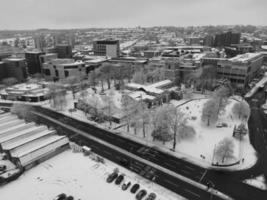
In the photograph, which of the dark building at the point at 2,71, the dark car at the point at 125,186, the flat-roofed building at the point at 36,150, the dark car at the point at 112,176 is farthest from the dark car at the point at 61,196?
the dark building at the point at 2,71

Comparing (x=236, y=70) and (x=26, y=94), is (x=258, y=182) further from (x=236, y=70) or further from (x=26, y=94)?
(x=26, y=94)

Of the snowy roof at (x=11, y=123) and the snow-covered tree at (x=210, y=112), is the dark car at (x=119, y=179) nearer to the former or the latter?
the snow-covered tree at (x=210, y=112)

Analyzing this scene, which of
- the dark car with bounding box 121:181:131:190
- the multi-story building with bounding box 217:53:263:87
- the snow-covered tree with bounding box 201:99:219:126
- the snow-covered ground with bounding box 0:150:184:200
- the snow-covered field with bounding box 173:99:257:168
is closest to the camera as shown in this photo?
the snow-covered ground with bounding box 0:150:184:200

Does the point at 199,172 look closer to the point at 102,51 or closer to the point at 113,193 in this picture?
the point at 113,193

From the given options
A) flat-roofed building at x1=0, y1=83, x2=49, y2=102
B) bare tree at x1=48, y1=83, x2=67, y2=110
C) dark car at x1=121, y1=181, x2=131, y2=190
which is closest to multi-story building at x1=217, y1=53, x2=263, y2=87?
bare tree at x1=48, y1=83, x2=67, y2=110

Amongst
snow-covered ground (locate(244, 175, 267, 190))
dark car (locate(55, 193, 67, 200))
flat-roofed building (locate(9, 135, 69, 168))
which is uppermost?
flat-roofed building (locate(9, 135, 69, 168))

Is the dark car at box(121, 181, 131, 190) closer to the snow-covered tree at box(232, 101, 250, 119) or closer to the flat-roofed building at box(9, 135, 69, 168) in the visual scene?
the flat-roofed building at box(9, 135, 69, 168)

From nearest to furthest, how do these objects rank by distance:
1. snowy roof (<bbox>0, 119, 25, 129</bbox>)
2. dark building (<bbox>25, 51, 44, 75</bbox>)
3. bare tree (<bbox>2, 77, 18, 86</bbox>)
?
snowy roof (<bbox>0, 119, 25, 129</bbox>) < bare tree (<bbox>2, 77, 18, 86</bbox>) < dark building (<bbox>25, 51, 44, 75</bbox>)

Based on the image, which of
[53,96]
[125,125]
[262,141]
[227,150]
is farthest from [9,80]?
[262,141]
